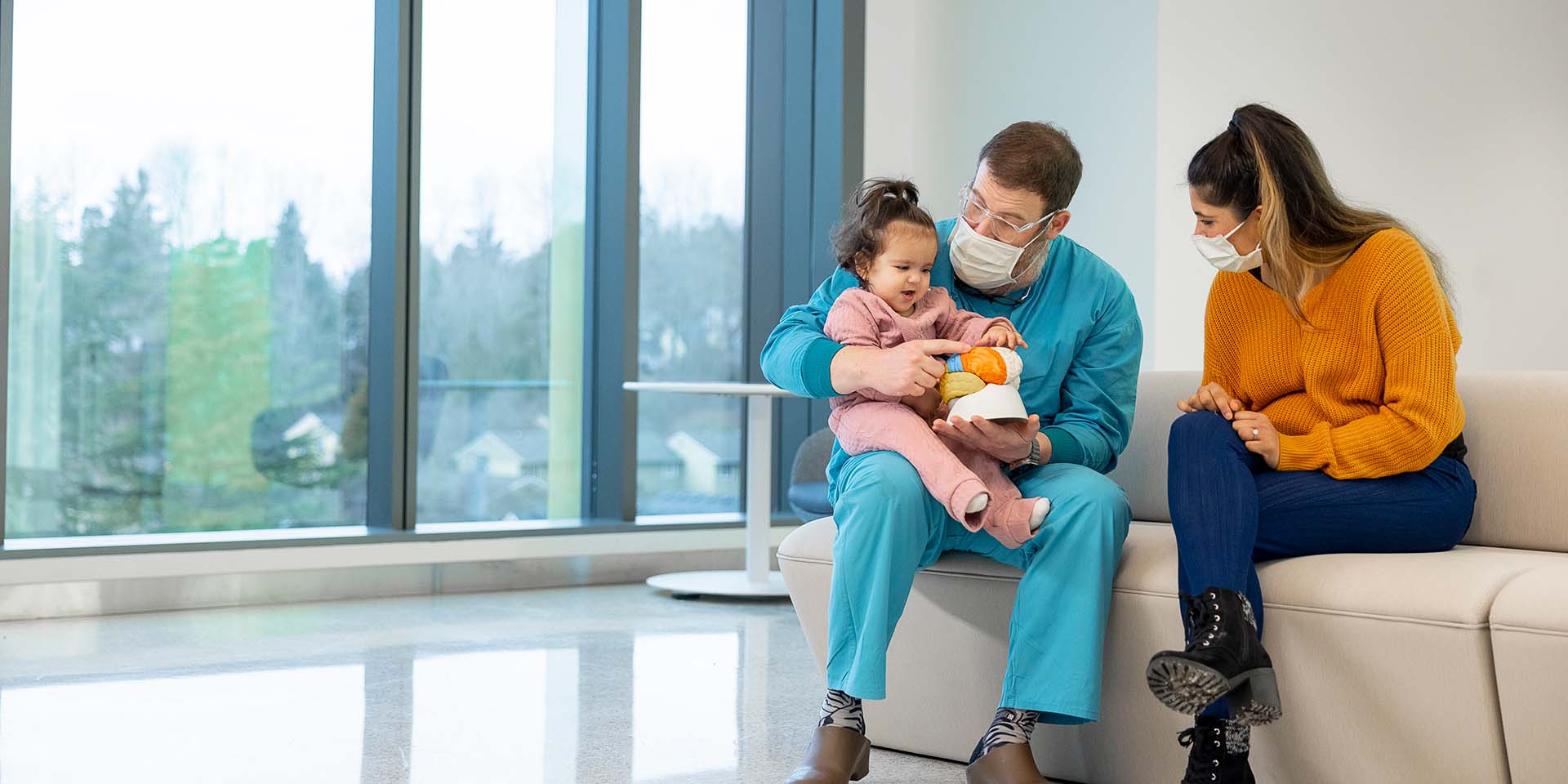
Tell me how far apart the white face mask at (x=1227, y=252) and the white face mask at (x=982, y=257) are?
0.22 m

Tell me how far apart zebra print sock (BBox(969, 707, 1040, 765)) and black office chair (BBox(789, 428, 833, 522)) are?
6.15ft

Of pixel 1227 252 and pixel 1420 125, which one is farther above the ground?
pixel 1420 125

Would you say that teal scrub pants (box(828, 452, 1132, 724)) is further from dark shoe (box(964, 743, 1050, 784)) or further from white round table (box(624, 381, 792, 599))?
white round table (box(624, 381, 792, 599))

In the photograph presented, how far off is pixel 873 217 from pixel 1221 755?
87 centimetres

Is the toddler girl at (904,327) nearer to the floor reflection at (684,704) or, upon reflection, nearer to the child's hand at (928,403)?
the child's hand at (928,403)

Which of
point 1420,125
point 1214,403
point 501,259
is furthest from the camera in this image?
point 1420,125

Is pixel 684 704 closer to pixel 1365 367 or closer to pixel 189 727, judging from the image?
pixel 189 727

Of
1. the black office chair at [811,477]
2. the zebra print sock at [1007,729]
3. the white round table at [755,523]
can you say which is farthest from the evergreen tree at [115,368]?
the zebra print sock at [1007,729]

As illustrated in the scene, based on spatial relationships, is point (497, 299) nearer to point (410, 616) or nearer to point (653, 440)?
point (653, 440)

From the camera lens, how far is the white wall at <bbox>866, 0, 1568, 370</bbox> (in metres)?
4.45

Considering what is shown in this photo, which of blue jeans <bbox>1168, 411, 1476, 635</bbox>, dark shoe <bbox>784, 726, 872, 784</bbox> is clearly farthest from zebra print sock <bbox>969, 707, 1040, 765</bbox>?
blue jeans <bbox>1168, 411, 1476, 635</bbox>

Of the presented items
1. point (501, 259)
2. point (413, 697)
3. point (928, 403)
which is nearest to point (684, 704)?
point (413, 697)

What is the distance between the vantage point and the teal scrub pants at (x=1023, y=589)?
5.74ft

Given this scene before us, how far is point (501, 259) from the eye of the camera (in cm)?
461
